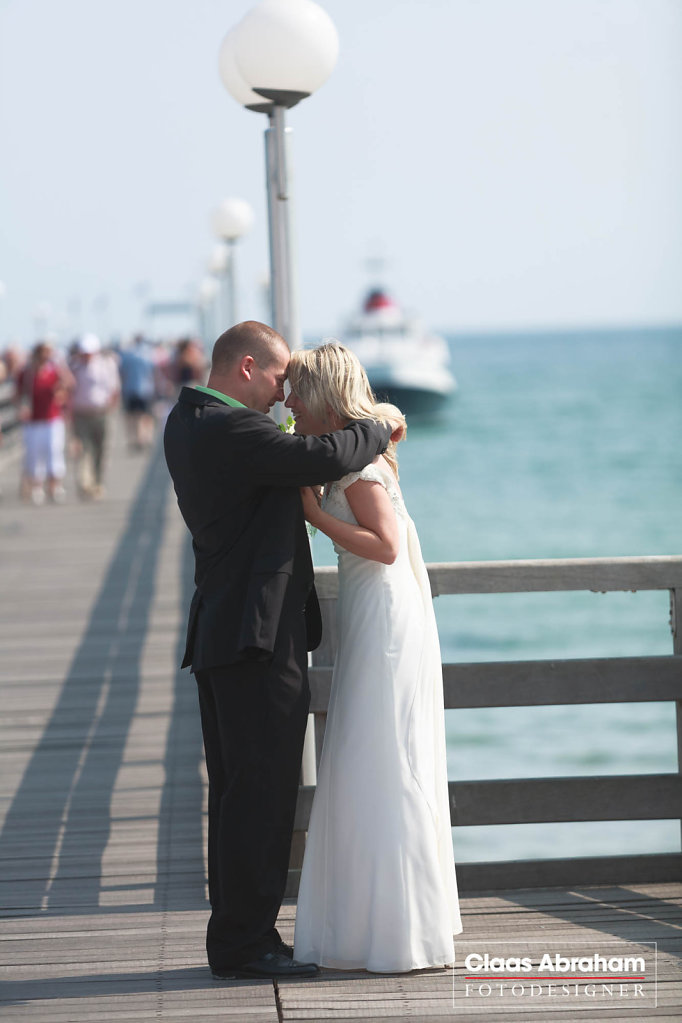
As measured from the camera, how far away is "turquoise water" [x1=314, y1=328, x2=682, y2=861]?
522 inches

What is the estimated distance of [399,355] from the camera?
58.7 meters

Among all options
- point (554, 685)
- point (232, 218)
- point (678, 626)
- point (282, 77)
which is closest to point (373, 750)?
point (554, 685)

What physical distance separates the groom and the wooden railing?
2.08 feet

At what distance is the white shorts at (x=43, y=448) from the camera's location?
1466 cm

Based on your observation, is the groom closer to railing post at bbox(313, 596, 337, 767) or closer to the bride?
the bride

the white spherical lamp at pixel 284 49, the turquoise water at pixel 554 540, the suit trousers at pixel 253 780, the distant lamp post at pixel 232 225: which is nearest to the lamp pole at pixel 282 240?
the white spherical lamp at pixel 284 49

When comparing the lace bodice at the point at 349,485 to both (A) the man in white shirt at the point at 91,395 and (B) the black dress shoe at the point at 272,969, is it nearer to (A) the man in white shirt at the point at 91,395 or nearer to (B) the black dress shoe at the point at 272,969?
(B) the black dress shoe at the point at 272,969

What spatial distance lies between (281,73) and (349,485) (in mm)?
1697

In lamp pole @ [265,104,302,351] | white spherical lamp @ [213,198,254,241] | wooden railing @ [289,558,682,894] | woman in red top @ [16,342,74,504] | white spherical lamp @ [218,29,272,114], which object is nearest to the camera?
wooden railing @ [289,558,682,894]

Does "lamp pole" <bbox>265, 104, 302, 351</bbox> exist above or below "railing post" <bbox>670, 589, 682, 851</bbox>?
above

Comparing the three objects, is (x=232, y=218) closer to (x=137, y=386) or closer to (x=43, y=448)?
(x=43, y=448)

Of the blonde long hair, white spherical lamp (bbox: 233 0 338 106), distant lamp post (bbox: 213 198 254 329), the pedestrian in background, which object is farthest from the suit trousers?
the pedestrian in background

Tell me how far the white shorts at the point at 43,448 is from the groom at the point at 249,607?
37.5ft

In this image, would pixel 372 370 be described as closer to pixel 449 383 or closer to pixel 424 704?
pixel 449 383
